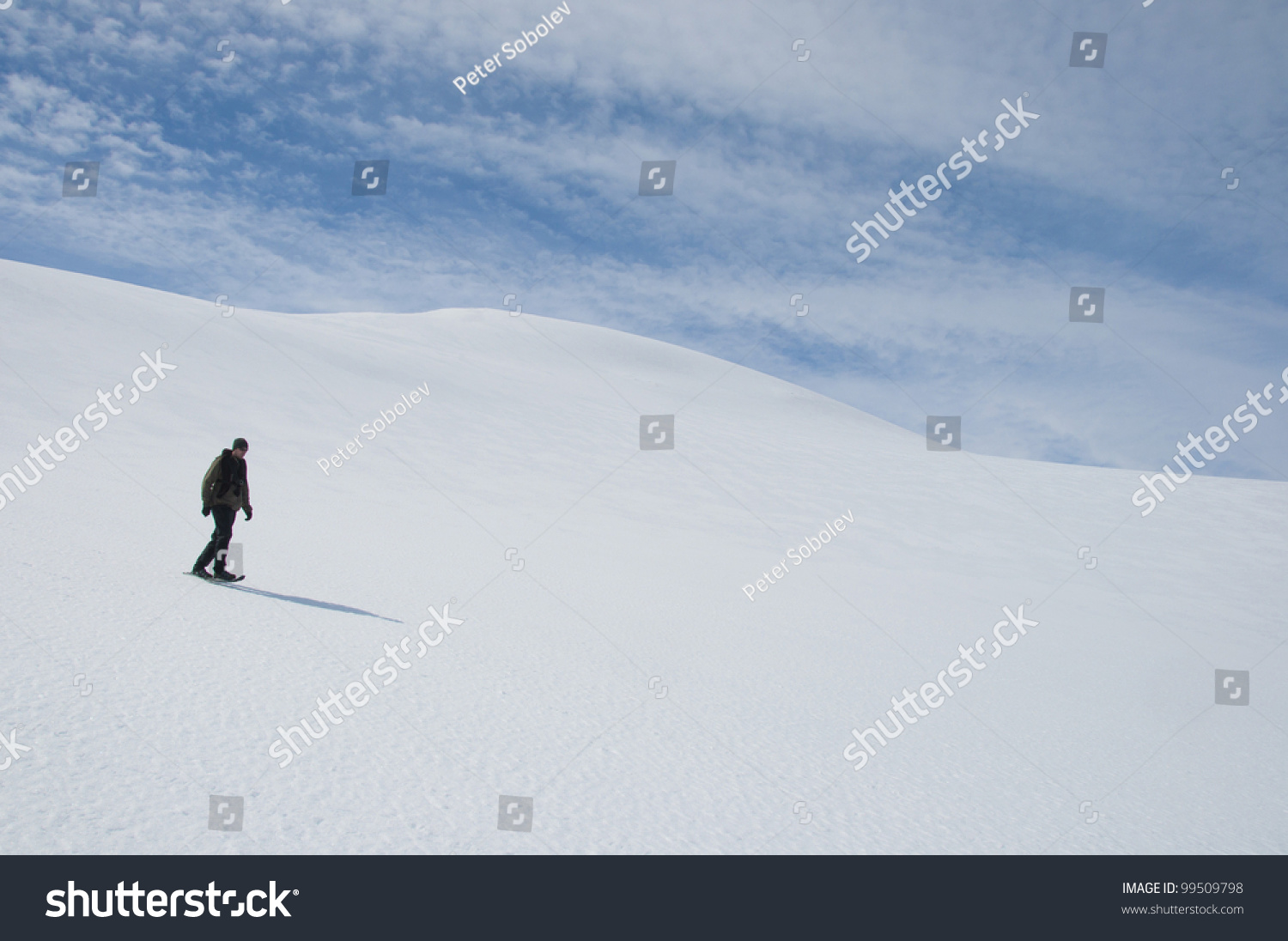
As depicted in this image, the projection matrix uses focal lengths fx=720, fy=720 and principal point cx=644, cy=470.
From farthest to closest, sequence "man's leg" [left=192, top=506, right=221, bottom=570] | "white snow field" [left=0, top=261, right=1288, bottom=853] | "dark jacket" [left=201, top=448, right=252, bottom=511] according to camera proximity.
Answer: "dark jacket" [left=201, top=448, right=252, bottom=511] < "man's leg" [left=192, top=506, right=221, bottom=570] < "white snow field" [left=0, top=261, right=1288, bottom=853]

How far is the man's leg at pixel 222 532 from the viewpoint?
7.50 meters

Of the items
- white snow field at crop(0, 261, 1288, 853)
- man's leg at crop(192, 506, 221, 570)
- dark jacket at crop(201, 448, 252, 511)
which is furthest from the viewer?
dark jacket at crop(201, 448, 252, 511)

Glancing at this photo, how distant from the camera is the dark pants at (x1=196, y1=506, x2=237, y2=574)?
24.6ft

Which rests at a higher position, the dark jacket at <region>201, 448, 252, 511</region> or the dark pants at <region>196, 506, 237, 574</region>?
the dark jacket at <region>201, 448, 252, 511</region>

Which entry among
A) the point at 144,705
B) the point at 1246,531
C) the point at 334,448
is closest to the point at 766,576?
the point at 144,705

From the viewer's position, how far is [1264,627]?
14.5 metres

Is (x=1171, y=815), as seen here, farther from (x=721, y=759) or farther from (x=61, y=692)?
(x=61, y=692)

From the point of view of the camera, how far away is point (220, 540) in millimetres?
7527

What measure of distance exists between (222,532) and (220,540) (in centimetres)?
8

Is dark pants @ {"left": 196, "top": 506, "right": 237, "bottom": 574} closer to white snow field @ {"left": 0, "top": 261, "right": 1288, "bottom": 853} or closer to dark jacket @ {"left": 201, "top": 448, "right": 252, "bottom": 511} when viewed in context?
dark jacket @ {"left": 201, "top": 448, "right": 252, "bottom": 511}

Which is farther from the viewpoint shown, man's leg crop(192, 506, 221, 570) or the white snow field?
man's leg crop(192, 506, 221, 570)

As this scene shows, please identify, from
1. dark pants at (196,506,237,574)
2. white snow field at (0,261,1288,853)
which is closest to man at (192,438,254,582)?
dark pants at (196,506,237,574)

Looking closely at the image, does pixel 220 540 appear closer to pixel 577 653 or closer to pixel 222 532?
pixel 222 532

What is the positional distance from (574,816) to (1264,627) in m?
16.6
